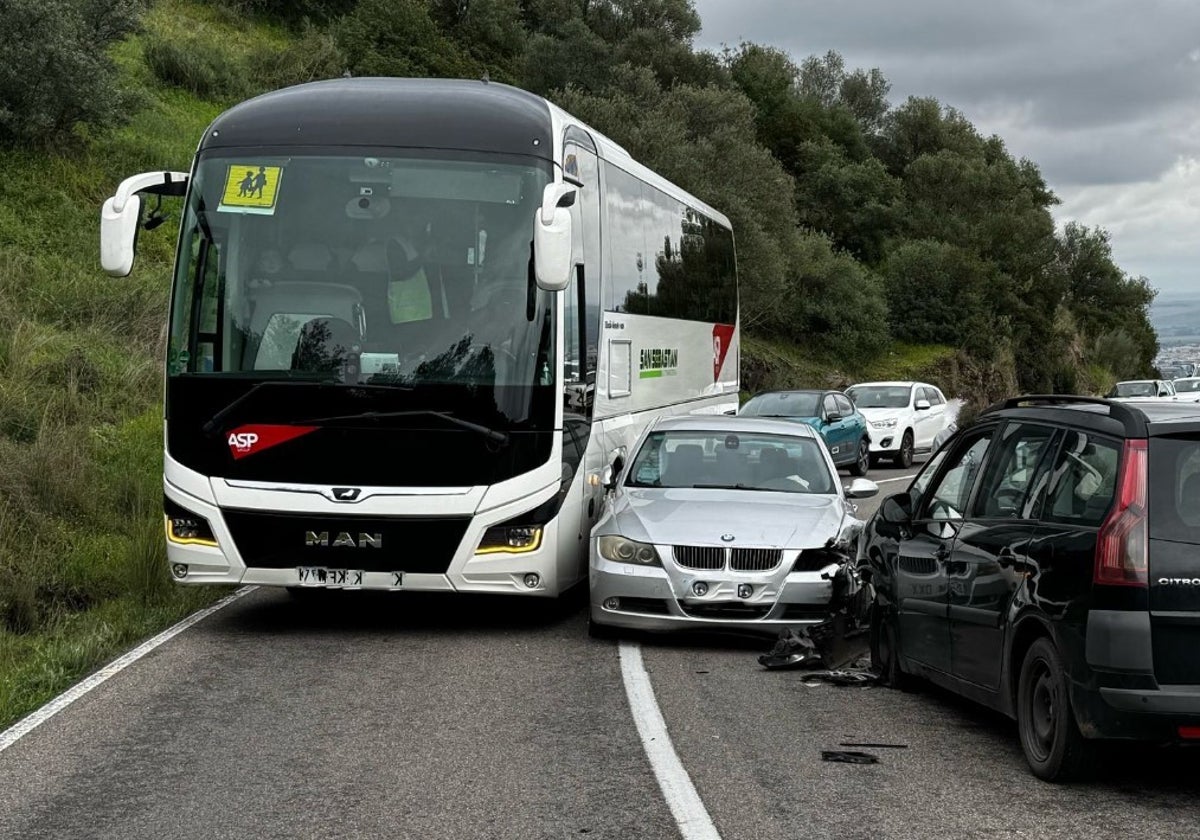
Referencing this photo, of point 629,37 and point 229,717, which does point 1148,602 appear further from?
point 629,37

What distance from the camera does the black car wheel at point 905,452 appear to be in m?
35.3

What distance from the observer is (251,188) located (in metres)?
11.8

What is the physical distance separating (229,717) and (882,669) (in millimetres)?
3807

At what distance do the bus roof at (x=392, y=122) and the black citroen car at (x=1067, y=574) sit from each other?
458 centimetres

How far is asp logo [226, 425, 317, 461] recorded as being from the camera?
11430mm

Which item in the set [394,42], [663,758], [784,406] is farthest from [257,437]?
[394,42]

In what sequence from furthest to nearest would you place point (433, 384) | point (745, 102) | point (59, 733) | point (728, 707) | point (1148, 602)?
point (745, 102) → point (433, 384) → point (728, 707) → point (59, 733) → point (1148, 602)

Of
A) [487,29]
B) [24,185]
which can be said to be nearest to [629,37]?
[487,29]

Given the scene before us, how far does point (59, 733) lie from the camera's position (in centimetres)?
826

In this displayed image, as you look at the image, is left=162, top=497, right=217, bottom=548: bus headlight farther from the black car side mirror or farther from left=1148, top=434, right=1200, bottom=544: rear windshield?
left=1148, top=434, right=1200, bottom=544: rear windshield

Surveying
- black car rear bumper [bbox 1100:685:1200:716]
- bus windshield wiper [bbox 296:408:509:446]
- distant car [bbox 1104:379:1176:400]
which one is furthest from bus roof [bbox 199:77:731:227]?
distant car [bbox 1104:379:1176:400]

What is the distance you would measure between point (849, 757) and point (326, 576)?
4865 mm

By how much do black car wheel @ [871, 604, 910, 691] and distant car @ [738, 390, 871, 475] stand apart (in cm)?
1943

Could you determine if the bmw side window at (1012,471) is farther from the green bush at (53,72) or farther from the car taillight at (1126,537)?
the green bush at (53,72)
